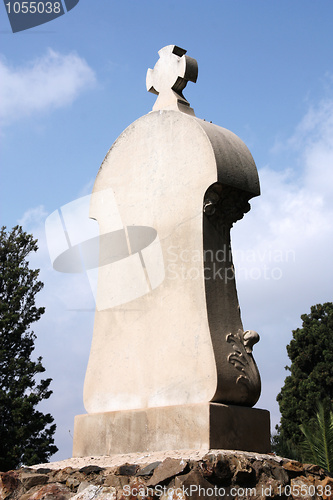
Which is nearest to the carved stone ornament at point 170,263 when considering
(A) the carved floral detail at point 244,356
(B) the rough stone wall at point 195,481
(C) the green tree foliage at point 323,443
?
(A) the carved floral detail at point 244,356

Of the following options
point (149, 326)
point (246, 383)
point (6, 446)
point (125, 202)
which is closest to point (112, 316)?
point (149, 326)

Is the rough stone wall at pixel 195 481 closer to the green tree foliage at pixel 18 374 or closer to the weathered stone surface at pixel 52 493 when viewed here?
the weathered stone surface at pixel 52 493

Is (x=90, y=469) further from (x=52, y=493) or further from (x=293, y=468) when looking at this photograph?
(x=293, y=468)

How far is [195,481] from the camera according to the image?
3.32 m

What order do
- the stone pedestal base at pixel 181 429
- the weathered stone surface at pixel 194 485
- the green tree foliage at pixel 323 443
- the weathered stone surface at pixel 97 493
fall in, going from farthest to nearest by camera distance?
the green tree foliage at pixel 323 443 < the stone pedestal base at pixel 181 429 < the weathered stone surface at pixel 97 493 < the weathered stone surface at pixel 194 485

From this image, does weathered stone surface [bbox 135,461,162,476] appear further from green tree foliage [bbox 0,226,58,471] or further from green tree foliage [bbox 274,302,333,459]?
green tree foliage [bbox 274,302,333,459]

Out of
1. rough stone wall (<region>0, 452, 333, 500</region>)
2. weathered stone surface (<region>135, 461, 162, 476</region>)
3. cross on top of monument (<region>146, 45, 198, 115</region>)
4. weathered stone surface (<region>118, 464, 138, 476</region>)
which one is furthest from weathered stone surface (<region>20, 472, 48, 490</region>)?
cross on top of monument (<region>146, 45, 198, 115</region>)

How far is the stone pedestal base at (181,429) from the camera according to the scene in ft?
12.0

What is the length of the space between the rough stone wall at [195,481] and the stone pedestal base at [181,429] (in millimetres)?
Result: 153

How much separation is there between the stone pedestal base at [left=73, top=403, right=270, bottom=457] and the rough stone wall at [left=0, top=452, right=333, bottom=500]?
153 millimetres

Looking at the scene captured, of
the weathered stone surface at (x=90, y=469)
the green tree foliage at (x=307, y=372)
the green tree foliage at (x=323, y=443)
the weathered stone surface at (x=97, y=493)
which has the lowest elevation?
the weathered stone surface at (x=97, y=493)

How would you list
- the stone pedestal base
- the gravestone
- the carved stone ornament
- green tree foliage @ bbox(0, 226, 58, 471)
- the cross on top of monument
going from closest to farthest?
1. the stone pedestal base
2. the gravestone
3. the carved stone ornament
4. the cross on top of monument
5. green tree foliage @ bbox(0, 226, 58, 471)

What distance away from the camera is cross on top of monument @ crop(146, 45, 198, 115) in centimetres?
479

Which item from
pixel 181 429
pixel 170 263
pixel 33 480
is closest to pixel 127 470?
pixel 181 429
